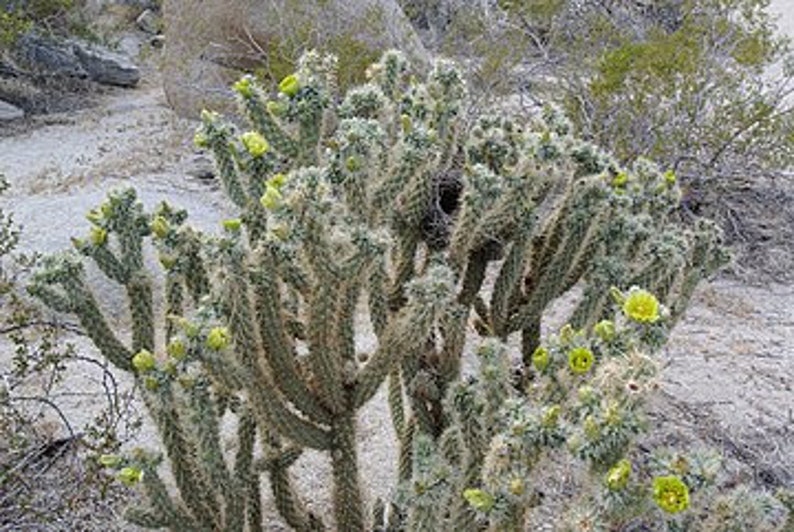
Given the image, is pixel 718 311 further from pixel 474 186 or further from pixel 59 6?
pixel 59 6

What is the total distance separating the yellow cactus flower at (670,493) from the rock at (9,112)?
8885mm

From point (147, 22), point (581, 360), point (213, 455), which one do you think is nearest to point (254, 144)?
point (213, 455)

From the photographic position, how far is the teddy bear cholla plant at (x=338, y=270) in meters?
2.40

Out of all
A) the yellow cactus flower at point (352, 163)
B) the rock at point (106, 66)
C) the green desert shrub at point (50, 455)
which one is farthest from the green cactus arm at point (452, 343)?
the rock at point (106, 66)

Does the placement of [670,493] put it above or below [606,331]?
below

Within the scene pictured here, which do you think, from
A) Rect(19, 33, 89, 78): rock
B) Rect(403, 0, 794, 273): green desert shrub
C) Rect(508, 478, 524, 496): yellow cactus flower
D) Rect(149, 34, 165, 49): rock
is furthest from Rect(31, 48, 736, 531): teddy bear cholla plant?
Rect(149, 34, 165, 49): rock

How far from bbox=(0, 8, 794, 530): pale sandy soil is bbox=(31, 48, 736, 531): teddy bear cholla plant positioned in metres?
0.77

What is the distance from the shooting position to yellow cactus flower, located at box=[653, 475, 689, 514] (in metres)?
1.80

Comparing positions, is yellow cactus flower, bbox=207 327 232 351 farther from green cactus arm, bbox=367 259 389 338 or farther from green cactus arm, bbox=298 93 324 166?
green cactus arm, bbox=298 93 324 166

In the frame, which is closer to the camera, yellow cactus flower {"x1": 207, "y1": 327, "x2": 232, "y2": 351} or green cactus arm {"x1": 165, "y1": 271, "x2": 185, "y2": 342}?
yellow cactus flower {"x1": 207, "y1": 327, "x2": 232, "y2": 351}

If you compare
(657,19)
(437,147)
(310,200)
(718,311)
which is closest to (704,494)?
(310,200)

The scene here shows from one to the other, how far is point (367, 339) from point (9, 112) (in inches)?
244

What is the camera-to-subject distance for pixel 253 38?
359 inches

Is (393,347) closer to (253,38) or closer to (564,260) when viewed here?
(564,260)
